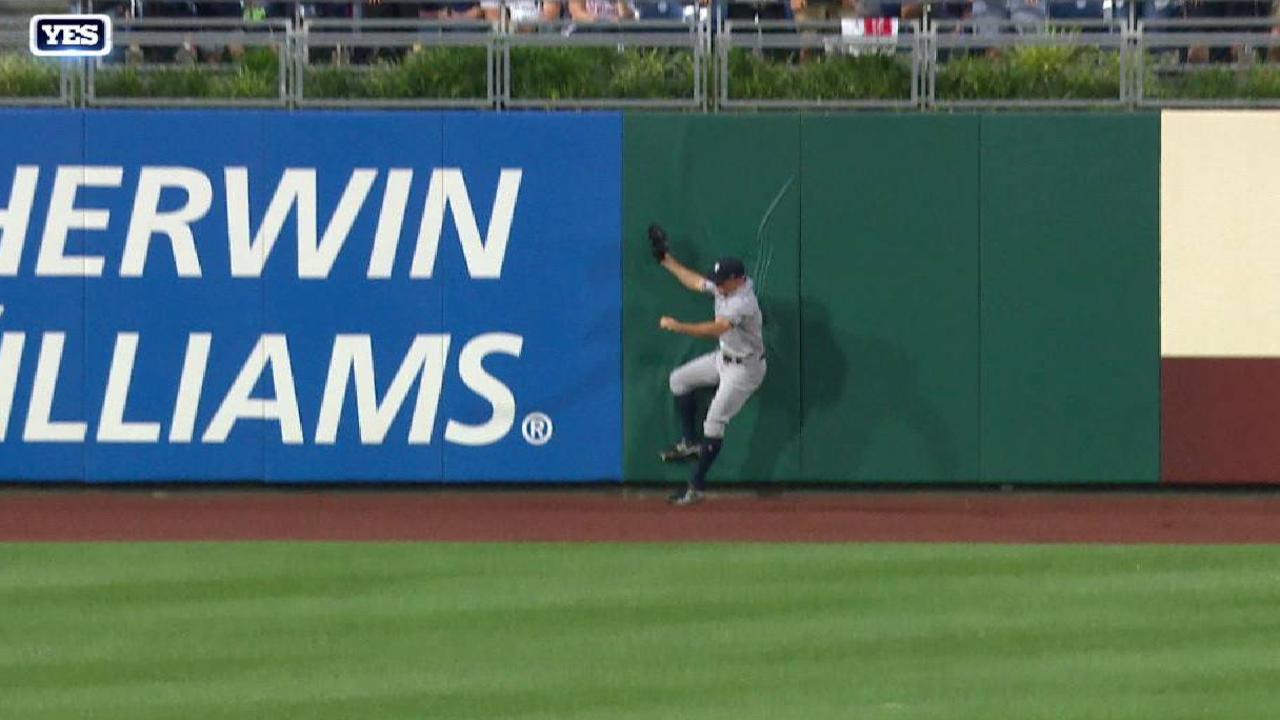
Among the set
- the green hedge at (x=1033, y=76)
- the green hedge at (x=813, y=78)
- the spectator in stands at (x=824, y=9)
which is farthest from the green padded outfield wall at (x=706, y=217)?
the spectator in stands at (x=824, y=9)

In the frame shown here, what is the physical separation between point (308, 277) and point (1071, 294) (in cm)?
528

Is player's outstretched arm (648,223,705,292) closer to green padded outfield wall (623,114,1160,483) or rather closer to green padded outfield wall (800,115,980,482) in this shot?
green padded outfield wall (623,114,1160,483)

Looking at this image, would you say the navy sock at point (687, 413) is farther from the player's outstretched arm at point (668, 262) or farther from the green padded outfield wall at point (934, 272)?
the player's outstretched arm at point (668, 262)

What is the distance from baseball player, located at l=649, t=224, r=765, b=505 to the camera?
16.5 m

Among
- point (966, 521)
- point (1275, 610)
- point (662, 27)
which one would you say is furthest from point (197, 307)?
point (1275, 610)

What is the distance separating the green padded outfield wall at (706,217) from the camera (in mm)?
17406

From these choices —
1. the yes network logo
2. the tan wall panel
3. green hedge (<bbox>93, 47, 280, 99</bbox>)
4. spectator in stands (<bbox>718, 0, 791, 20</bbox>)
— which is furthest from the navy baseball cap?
the yes network logo

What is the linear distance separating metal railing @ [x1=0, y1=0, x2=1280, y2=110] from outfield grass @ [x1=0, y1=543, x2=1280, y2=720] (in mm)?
4761

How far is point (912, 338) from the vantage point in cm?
1745

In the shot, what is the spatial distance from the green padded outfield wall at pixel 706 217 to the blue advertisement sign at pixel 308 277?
0.45 ft

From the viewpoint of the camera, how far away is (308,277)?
1748cm

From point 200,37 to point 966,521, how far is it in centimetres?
659

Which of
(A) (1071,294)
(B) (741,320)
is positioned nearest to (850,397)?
(B) (741,320)

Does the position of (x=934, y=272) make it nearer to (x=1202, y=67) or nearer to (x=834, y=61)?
(x=834, y=61)
